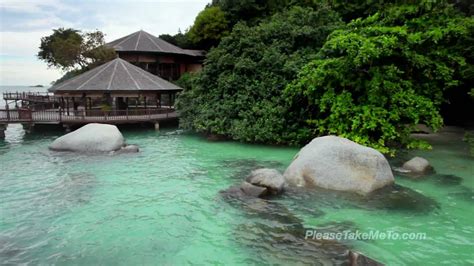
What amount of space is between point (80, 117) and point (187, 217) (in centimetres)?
1682

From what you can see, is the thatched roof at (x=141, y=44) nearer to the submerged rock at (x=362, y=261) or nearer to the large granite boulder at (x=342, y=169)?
the large granite boulder at (x=342, y=169)

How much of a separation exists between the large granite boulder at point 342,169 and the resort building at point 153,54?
27.6 metres

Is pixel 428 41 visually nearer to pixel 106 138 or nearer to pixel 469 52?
pixel 469 52

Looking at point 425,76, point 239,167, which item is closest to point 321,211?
point 239,167

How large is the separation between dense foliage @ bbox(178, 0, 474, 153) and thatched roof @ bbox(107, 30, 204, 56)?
48.3 ft

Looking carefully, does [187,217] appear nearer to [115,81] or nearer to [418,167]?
[418,167]

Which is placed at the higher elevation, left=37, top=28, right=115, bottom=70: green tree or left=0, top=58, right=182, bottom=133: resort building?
left=37, top=28, right=115, bottom=70: green tree

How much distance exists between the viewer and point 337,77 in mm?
15148

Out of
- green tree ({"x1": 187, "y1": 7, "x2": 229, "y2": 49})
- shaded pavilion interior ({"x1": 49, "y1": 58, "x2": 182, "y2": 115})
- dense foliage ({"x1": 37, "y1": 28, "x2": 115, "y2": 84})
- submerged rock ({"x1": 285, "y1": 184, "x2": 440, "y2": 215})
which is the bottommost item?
submerged rock ({"x1": 285, "y1": 184, "x2": 440, "y2": 215})

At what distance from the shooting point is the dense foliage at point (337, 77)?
47.2 feet

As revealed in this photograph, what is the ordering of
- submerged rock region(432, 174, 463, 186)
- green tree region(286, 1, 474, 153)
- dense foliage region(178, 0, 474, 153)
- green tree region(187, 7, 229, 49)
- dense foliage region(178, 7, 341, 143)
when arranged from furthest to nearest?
green tree region(187, 7, 229, 49)
dense foliage region(178, 7, 341, 143)
dense foliage region(178, 0, 474, 153)
green tree region(286, 1, 474, 153)
submerged rock region(432, 174, 463, 186)

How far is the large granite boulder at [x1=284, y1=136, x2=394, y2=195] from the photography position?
10.8 m

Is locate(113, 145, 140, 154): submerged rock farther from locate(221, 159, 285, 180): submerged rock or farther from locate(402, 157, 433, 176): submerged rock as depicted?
locate(402, 157, 433, 176): submerged rock

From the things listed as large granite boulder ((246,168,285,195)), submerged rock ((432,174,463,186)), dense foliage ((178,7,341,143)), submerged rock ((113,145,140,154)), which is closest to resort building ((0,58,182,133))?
dense foliage ((178,7,341,143))
